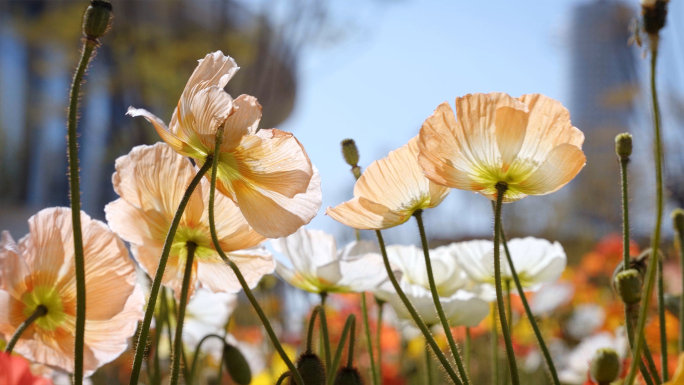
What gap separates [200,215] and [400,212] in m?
0.13

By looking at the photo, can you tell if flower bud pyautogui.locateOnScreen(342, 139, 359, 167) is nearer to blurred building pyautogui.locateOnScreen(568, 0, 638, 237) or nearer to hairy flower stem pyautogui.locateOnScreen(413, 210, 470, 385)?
hairy flower stem pyautogui.locateOnScreen(413, 210, 470, 385)

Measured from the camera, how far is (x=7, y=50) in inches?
253

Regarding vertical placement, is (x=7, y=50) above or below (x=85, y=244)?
above

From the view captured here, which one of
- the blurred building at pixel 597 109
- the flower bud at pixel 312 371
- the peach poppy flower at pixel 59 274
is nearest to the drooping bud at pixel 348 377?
the flower bud at pixel 312 371

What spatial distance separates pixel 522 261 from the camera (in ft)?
A: 2.10

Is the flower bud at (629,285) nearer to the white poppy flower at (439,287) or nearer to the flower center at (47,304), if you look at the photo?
the white poppy flower at (439,287)

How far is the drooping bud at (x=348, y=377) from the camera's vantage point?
42 centimetres

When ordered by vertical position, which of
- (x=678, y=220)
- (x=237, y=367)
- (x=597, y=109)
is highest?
(x=597, y=109)

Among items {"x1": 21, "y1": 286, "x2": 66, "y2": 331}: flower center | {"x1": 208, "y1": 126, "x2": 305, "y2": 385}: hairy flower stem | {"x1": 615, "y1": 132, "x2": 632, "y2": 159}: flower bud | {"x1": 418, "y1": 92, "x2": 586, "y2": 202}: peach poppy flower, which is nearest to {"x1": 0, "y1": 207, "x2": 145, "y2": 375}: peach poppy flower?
{"x1": 21, "y1": 286, "x2": 66, "y2": 331}: flower center

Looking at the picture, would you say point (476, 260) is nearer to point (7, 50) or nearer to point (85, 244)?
point (85, 244)

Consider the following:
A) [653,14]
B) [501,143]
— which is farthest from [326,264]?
[653,14]

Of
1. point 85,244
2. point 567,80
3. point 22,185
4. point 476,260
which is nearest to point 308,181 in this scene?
point 85,244

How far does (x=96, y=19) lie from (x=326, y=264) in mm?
299

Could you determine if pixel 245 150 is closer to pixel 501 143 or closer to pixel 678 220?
pixel 501 143
